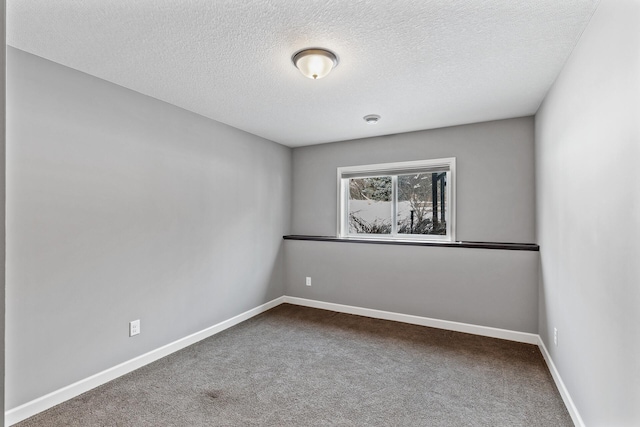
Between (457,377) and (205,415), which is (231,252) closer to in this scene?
(205,415)

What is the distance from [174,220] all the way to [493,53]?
112 inches

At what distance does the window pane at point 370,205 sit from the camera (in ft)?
13.9

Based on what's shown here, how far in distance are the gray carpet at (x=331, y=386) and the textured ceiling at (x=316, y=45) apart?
89.7 inches

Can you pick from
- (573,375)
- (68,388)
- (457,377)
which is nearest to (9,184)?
(68,388)

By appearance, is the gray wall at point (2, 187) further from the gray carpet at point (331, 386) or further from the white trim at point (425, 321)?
the white trim at point (425, 321)

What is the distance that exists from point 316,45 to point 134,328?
2.57 metres

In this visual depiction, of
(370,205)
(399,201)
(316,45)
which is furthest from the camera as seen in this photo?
(370,205)

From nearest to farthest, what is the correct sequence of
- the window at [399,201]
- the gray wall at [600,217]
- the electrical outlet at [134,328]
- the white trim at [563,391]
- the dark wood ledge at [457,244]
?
the gray wall at [600,217] < the white trim at [563,391] < the electrical outlet at [134,328] < the dark wood ledge at [457,244] < the window at [399,201]

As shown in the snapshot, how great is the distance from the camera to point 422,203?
4.00 m

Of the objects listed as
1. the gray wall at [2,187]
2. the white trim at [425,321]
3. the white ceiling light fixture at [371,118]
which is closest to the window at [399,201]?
the white ceiling light fixture at [371,118]

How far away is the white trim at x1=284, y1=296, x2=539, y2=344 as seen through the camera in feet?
10.7

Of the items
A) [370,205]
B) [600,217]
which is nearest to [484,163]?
[370,205]

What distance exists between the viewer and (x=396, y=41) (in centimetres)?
193

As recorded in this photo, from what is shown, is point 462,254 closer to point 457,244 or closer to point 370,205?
point 457,244
